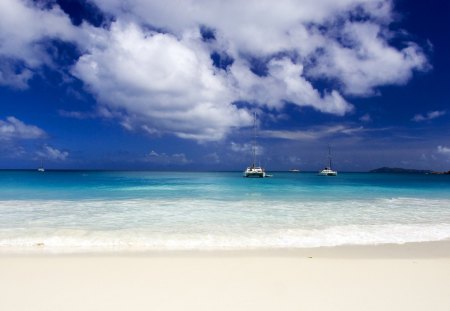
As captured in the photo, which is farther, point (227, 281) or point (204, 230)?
point (204, 230)

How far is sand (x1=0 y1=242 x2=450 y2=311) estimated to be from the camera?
485 centimetres

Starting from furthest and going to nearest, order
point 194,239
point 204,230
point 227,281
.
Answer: point 204,230 < point 194,239 < point 227,281

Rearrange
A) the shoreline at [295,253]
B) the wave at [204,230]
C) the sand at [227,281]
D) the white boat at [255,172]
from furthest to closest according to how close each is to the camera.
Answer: the white boat at [255,172], the wave at [204,230], the shoreline at [295,253], the sand at [227,281]

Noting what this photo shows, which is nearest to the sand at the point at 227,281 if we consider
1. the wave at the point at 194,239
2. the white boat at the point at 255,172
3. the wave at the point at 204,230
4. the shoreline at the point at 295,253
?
the shoreline at the point at 295,253

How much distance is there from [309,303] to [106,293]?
3.55 metres

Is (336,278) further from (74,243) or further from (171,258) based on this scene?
(74,243)

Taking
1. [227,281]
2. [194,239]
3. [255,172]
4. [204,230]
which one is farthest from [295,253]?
[255,172]

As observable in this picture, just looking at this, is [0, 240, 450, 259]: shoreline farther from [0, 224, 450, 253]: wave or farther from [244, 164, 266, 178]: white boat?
[244, 164, 266, 178]: white boat

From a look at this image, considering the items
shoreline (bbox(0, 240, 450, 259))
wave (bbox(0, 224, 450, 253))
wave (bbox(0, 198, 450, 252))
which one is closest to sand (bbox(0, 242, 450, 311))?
shoreline (bbox(0, 240, 450, 259))

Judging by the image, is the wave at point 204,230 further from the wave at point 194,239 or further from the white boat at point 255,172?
the white boat at point 255,172

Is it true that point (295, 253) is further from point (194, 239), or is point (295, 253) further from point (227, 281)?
point (194, 239)

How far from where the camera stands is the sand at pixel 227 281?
191 inches

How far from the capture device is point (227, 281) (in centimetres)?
582

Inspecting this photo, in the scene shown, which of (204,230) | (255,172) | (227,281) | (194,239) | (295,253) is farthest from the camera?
(255,172)
